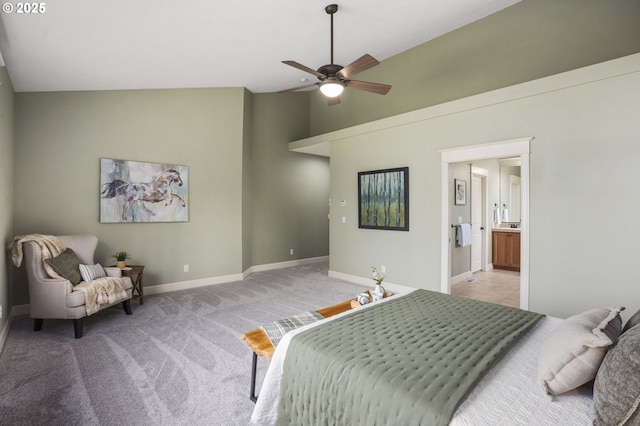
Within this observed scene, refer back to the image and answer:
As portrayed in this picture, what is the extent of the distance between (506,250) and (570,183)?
3573 mm

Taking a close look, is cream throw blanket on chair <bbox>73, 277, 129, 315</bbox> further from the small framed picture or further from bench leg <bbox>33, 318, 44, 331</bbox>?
the small framed picture

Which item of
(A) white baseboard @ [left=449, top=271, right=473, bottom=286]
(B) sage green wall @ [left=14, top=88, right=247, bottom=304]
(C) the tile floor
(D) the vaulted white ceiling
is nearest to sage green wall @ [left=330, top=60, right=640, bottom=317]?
(C) the tile floor

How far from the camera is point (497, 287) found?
16.8 ft

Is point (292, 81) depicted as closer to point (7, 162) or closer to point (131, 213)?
point (131, 213)

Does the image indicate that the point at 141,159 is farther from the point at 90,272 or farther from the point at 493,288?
the point at 493,288

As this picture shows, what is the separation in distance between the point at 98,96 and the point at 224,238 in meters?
2.75

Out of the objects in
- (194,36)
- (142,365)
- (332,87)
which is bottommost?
(142,365)

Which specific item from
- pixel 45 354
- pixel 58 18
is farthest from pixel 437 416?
pixel 58 18

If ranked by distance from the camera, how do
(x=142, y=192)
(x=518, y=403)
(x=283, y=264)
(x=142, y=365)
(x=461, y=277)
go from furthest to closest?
1. (x=283, y=264)
2. (x=461, y=277)
3. (x=142, y=192)
4. (x=142, y=365)
5. (x=518, y=403)

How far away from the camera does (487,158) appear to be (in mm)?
3938

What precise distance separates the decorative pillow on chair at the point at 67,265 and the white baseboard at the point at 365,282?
379 centimetres

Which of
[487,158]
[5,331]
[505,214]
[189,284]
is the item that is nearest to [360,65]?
[487,158]

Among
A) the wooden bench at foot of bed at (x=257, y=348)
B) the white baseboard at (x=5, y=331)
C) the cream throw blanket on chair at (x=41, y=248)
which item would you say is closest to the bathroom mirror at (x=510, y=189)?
the wooden bench at foot of bed at (x=257, y=348)

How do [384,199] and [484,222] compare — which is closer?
[384,199]
